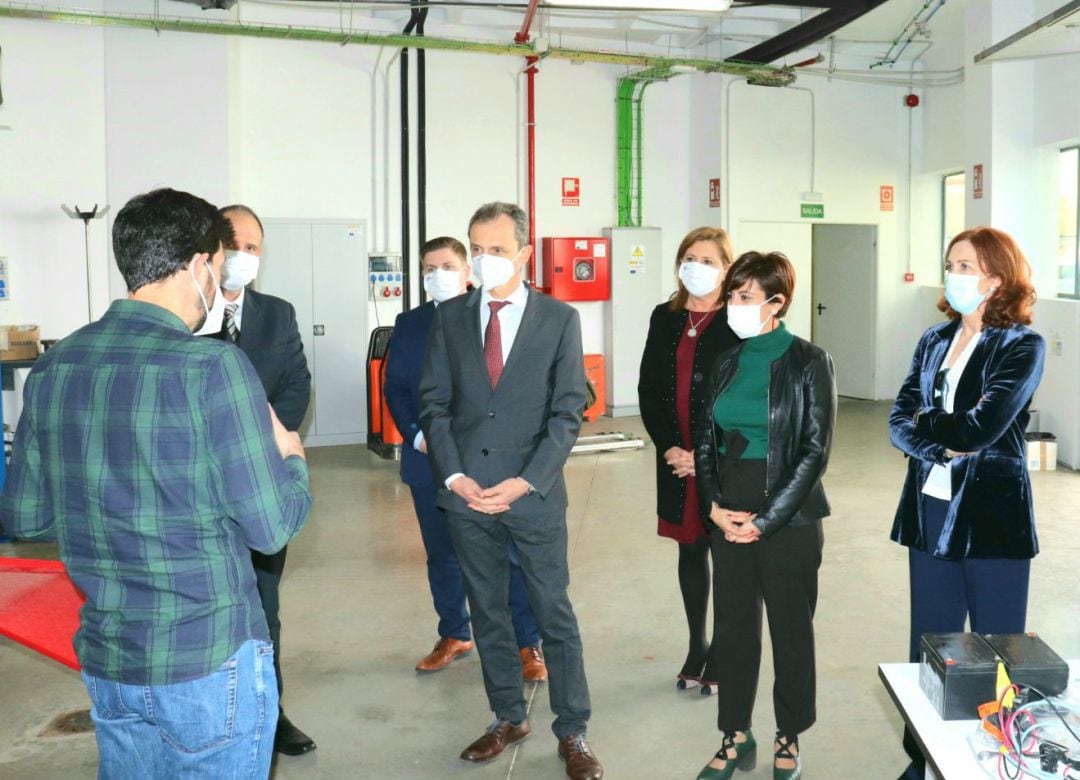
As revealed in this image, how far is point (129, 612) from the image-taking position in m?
1.64

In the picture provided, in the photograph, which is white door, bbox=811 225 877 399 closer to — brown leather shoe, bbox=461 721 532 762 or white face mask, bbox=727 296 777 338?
white face mask, bbox=727 296 777 338

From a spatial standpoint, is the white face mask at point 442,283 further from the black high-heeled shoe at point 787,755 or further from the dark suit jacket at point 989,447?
the black high-heeled shoe at point 787,755

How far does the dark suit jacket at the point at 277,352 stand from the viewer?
295cm

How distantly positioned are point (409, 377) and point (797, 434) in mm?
1558

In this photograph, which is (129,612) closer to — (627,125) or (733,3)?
(733,3)

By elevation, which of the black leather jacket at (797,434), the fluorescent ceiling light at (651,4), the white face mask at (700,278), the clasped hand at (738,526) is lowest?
the clasped hand at (738,526)

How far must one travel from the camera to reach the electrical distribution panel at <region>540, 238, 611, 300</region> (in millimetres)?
9539

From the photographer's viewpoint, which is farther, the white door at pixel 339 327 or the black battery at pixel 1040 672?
the white door at pixel 339 327

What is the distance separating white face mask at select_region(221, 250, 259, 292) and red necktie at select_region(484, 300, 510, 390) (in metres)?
0.68

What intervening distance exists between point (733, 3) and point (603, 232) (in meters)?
2.60

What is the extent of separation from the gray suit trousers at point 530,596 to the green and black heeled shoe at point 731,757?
377 mm

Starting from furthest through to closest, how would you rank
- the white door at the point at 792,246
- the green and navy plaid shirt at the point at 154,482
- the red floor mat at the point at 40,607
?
the white door at the point at 792,246
the red floor mat at the point at 40,607
the green and navy plaid shirt at the point at 154,482

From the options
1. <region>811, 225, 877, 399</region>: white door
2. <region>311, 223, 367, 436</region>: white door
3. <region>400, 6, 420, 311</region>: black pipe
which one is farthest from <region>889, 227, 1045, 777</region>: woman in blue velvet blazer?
<region>811, 225, 877, 399</region>: white door

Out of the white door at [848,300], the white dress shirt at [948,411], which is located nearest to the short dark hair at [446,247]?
the white dress shirt at [948,411]
